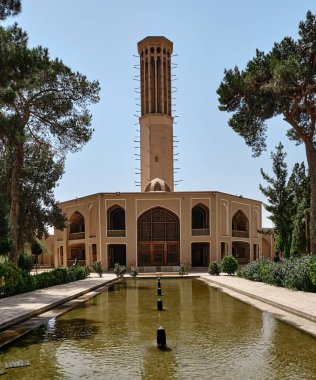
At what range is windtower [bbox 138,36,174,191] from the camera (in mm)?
46156

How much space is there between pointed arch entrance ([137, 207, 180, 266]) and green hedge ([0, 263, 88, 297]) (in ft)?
43.2

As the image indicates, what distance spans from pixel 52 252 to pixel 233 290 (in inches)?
1290

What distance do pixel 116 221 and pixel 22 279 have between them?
2315 centimetres

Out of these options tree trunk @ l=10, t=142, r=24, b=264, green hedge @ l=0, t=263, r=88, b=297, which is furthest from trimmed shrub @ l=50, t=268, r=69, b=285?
tree trunk @ l=10, t=142, r=24, b=264

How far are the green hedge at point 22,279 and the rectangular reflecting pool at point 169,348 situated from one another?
428cm

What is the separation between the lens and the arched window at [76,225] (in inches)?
1609

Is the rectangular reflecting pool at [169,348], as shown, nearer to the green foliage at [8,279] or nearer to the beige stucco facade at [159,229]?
the green foliage at [8,279]

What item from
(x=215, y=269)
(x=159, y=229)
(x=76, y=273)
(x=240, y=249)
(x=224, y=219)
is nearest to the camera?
(x=76, y=273)

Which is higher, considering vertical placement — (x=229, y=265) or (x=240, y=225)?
(x=240, y=225)

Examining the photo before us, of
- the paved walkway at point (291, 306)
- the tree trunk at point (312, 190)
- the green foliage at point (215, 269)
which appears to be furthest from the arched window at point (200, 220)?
the paved walkway at point (291, 306)

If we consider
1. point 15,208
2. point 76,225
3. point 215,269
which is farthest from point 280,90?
point 76,225

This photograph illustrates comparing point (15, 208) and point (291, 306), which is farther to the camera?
point (15, 208)

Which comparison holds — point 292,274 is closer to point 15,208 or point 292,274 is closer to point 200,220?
point 15,208

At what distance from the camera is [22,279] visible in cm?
1677
